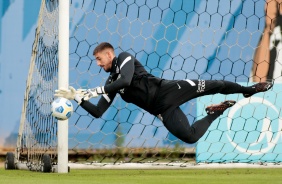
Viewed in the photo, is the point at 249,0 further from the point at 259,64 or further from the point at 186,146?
the point at 186,146

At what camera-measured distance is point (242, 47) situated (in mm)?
10430

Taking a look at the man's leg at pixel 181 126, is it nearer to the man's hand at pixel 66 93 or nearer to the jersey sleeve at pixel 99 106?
the jersey sleeve at pixel 99 106

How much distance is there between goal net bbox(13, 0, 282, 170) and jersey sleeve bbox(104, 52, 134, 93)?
7.24 feet

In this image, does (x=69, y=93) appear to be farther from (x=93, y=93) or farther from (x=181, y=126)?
(x=181, y=126)

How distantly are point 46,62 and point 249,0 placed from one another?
3.40 meters

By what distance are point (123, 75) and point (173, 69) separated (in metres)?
3.65

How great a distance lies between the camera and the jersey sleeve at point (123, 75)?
6.87 m

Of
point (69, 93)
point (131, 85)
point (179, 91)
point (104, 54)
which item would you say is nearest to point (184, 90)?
point (179, 91)

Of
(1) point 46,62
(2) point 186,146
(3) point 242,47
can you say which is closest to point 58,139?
(1) point 46,62

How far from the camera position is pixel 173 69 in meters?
10.5

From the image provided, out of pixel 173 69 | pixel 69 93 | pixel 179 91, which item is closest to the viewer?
pixel 69 93

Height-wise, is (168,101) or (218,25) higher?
(218,25)

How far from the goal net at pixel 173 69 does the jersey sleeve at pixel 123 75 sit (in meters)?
2.21

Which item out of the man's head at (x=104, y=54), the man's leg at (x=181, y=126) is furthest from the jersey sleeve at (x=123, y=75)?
the man's leg at (x=181, y=126)
